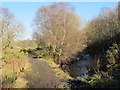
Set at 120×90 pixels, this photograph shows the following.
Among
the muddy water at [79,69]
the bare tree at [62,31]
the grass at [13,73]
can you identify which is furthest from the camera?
the bare tree at [62,31]

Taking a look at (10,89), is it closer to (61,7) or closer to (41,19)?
(61,7)

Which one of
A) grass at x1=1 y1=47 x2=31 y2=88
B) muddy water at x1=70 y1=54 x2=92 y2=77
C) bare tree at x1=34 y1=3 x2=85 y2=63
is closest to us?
grass at x1=1 y1=47 x2=31 y2=88

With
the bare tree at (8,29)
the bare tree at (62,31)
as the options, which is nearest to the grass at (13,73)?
the bare tree at (8,29)

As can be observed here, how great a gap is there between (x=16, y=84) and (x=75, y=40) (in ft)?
32.7

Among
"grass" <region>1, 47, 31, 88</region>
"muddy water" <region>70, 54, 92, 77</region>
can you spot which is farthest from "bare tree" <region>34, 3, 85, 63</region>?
"grass" <region>1, 47, 31, 88</region>

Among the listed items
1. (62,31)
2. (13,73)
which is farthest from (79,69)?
(13,73)

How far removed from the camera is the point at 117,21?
19094 millimetres

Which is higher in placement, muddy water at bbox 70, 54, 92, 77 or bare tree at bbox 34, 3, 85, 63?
bare tree at bbox 34, 3, 85, 63

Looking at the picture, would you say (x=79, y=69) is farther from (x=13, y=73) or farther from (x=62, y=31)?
(x=13, y=73)

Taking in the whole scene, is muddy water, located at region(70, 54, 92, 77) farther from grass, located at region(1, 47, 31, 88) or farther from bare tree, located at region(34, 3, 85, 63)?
grass, located at region(1, 47, 31, 88)

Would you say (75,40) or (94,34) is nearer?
(75,40)

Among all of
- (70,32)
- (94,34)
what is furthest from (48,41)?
(94,34)

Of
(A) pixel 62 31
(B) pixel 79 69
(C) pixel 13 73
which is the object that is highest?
(A) pixel 62 31

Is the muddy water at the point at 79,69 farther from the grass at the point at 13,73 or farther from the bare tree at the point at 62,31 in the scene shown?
the grass at the point at 13,73
